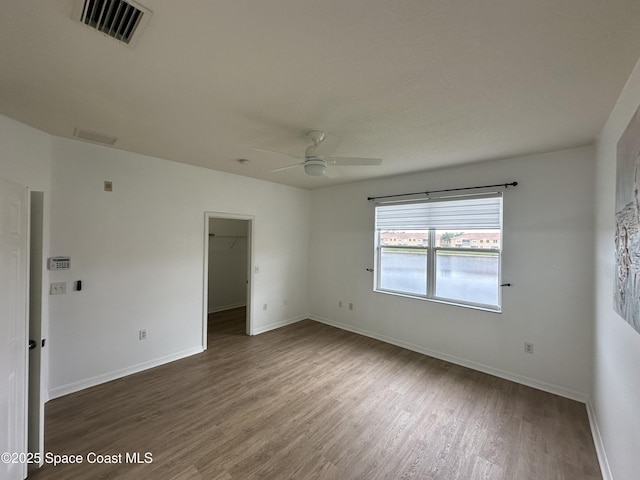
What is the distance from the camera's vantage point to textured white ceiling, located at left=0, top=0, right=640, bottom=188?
1160mm

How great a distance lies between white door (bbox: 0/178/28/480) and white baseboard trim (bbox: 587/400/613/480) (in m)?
3.79

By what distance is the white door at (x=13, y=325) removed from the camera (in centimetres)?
152

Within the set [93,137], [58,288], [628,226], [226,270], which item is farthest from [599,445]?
[226,270]

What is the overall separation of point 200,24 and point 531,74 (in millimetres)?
1813

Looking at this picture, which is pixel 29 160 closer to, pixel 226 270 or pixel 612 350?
pixel 226 270

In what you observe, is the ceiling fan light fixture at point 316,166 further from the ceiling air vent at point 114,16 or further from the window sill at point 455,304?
the window sill at point 455,304

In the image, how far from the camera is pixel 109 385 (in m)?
2.93

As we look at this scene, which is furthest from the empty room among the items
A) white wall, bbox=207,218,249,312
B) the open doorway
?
white wall, bbox=207,218,249,312

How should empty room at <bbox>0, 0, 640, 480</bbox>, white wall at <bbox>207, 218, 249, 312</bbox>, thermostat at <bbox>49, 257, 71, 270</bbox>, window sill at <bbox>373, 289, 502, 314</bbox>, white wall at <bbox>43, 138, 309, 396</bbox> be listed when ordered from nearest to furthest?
empty room at <bbox>0, 0, 640, 480</bbox>, thermostat at <bbox>49, 257, 71, 270</bbox>, white wall at <bbox>43, 138, 309, 396</bbox>, window sill at <bbox>373, 289, 502, 314</bbox>, white wall at <bbox>207, 218, 249, 312</bbox>

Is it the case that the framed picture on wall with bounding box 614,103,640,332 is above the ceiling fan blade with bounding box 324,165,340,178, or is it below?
below

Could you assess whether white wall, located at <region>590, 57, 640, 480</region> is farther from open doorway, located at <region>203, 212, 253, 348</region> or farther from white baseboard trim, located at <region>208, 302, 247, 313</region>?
white baseboard trim, located at <region>208, 302, 247, 313</region>

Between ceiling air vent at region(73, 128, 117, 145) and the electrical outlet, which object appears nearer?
ceiling air vent at region(73, 128, 117, 145)

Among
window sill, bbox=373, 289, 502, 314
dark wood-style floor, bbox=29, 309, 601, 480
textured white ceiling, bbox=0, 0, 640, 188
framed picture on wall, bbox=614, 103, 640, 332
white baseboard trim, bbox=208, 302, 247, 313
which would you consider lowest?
dark wood-style floor, bbox=29, 309, 601, 480

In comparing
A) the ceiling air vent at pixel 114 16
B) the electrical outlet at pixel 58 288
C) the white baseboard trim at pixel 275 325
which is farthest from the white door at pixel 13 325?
the white baseboard trim at pixel 275 325
